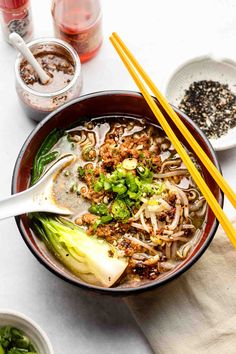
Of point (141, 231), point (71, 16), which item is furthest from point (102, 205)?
point (71, 16)

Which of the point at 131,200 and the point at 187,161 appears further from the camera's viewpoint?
the point at 131,200

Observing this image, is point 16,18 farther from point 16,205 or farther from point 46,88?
point 16,205

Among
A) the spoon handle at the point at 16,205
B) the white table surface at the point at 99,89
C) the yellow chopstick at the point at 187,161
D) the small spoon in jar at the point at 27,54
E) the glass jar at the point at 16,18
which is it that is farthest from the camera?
the glass jar at the point at 16,18

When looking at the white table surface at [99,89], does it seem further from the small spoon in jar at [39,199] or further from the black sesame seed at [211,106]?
the small spoon in jar at [39,199]

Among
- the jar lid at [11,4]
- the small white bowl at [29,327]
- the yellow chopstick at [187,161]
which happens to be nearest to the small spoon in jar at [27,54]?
the jar lid at [11,4]

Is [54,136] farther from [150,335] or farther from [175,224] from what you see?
[150,335]

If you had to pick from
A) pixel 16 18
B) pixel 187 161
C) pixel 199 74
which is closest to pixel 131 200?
pixel 187 161

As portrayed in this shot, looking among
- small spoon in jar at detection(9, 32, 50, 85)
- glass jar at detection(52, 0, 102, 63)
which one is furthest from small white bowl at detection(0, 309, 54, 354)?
glass jar at detection(52, 0, 102, 63)
